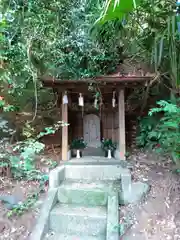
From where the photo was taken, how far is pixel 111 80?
3.51 m

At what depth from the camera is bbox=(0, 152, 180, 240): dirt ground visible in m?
2.27

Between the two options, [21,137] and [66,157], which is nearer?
[66,157]

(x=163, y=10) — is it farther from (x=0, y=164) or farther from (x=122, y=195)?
(x=0, y=164)

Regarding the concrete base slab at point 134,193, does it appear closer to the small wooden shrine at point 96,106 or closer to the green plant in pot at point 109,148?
the small wooden shrine at point 96,106

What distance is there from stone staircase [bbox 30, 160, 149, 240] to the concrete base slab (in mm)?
63

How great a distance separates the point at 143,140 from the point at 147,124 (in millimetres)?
383

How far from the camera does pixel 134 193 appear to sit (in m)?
2.76

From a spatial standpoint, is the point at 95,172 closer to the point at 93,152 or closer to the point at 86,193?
the point at 86,193

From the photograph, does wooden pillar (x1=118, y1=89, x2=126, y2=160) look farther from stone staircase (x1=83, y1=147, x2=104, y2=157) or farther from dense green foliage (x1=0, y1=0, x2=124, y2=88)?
stone staircase (x1=83, y1=147, x2=104, y2=157)

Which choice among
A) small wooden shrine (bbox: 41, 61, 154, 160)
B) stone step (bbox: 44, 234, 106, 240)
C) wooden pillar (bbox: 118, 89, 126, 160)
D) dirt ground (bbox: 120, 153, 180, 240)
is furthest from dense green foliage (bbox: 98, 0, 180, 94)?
stone step (bbox: 44, 234, 106, 240)

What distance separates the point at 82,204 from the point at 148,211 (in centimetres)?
93

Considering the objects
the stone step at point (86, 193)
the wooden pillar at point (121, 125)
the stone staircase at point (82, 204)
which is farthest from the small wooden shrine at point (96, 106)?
the stone step at point (86, 193)

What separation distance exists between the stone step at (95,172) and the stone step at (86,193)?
30 centimetres

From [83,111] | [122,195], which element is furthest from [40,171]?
[83,111]
